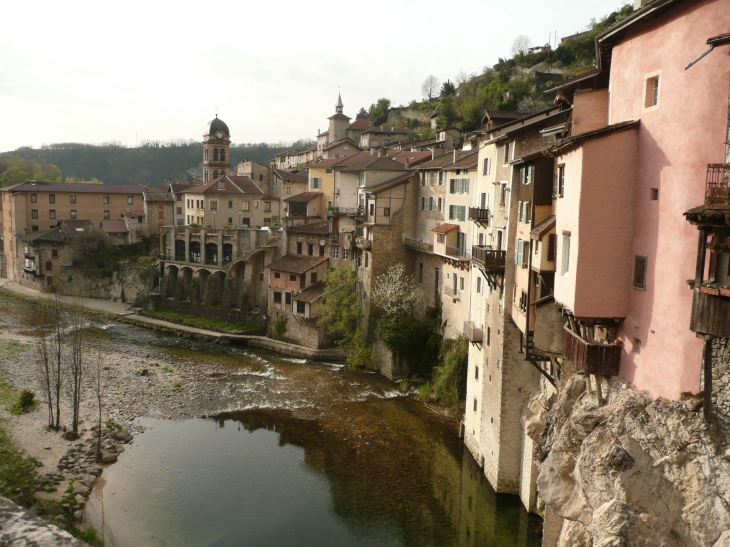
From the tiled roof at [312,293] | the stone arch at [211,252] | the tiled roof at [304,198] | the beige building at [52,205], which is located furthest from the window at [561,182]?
the beige building at [52,205]

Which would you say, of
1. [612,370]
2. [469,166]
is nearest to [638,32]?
[612,370]

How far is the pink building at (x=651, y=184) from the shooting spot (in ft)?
40.2

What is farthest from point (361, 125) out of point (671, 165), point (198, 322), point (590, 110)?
point (671, 165)

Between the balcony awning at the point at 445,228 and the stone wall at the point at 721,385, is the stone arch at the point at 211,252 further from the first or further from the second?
the stone wall at the point at 721,385

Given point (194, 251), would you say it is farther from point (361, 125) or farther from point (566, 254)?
point (566, 254)

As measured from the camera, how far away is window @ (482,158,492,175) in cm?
2920

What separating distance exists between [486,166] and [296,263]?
2450cm

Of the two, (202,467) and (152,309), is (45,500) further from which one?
(152,309)

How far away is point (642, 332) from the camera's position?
14109mm

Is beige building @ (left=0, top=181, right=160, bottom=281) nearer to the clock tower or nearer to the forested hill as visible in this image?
the clock tower

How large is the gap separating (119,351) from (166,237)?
2018 cm

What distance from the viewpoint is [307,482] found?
26.9 meters

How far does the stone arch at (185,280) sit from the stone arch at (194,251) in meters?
1.06

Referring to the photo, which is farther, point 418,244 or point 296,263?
point 296,263
